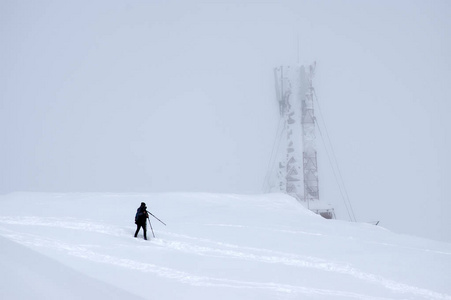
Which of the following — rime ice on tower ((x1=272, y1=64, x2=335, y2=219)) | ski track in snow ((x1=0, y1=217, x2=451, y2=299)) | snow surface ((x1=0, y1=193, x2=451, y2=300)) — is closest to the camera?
snow surface ((x1=0, y1=193, x2=451, y2=300))

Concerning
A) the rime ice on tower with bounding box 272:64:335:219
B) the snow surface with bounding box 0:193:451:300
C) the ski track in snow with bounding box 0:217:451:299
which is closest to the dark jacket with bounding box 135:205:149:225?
the snow surface with bounding box 0:193:451:300

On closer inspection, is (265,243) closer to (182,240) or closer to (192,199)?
(182,240)

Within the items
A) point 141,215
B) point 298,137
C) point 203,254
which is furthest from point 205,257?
point 298,137

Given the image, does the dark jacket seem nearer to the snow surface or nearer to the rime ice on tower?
the snow surface

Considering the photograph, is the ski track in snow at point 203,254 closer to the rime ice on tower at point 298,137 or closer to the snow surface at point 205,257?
the snow surface at point 205,257

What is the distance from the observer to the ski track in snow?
12.5m

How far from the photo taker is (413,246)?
18.9 m

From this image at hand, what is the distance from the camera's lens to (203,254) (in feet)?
50.5

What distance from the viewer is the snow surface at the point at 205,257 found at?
11758mm

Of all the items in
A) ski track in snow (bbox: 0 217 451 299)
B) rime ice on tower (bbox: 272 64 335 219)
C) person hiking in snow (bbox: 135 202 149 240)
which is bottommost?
ski track in snow (bbox: 0 217 451 299)

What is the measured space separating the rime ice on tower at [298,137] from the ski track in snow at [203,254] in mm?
37802

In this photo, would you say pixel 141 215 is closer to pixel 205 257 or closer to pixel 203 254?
pixel 203 254

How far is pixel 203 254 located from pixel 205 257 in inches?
14.1

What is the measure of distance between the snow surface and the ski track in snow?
4 centimetres
